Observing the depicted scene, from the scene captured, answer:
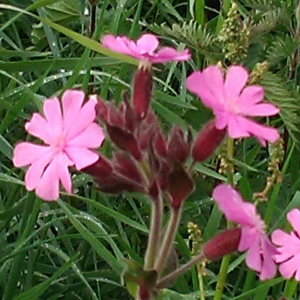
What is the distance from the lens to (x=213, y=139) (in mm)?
741

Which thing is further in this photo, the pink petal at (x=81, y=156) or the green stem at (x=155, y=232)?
the green stem at (x=155, y=232)

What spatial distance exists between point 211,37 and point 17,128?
434 millimetres

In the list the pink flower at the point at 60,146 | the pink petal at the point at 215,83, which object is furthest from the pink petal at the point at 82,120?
the pink petal at the point at 215,83

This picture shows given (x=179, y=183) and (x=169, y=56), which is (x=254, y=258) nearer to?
(x=179, y=183)

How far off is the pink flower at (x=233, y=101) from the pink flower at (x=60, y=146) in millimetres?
93

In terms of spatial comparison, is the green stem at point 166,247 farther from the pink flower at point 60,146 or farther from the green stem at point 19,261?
the green stem at point 19,261

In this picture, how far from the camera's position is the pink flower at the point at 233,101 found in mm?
629

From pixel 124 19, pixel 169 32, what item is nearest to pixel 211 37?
pixel 169 32

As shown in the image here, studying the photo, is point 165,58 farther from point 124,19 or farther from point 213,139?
point 124,19

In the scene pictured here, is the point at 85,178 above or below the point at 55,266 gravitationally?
above

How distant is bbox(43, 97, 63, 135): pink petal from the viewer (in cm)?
62

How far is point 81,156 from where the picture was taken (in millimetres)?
585

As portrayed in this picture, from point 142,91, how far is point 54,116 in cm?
15

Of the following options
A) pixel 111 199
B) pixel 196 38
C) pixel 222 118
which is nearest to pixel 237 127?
pixel 222 118
